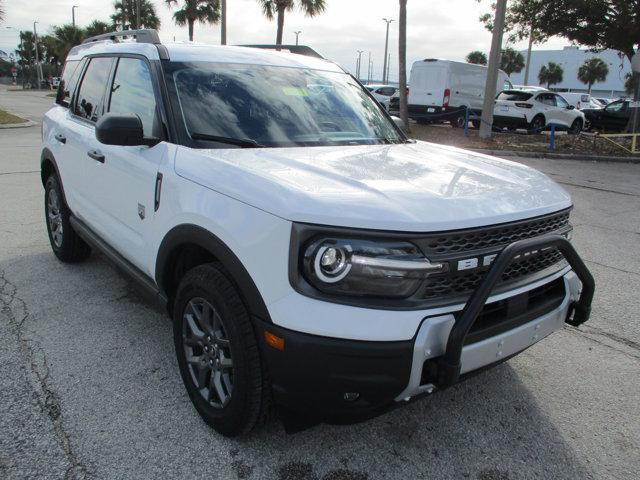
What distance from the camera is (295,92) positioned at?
3342 mm

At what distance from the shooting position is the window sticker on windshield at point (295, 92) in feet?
10.8

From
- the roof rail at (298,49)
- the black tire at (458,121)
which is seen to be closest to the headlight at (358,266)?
the roof rail at (298,49)

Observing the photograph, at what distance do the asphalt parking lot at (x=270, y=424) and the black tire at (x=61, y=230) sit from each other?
532mm

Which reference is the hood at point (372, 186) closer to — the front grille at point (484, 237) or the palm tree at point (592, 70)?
the front grille at point (484, 237)

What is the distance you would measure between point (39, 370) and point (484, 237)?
8.36 feet

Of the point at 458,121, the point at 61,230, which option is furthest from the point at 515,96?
the point at 61,230

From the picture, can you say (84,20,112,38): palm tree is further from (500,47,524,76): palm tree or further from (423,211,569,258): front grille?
(423,211,569,258): front grille

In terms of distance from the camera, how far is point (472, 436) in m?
2.65

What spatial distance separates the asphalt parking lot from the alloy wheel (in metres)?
0.22

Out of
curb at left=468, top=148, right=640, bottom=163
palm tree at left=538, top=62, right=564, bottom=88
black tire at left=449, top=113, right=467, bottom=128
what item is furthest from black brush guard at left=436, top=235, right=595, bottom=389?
palm tree at left=538, top=62, right=564, bottom=88

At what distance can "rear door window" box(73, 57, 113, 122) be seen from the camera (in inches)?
152

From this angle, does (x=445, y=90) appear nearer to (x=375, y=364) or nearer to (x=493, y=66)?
(x=493, y=66)

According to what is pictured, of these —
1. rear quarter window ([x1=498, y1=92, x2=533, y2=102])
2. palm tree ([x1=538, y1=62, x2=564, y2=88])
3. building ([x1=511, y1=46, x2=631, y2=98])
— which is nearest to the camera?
rear quarter window ([x1=498, y1=92, x2=533, y2=102])

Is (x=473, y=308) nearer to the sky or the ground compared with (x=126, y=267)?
nearer to the sky
